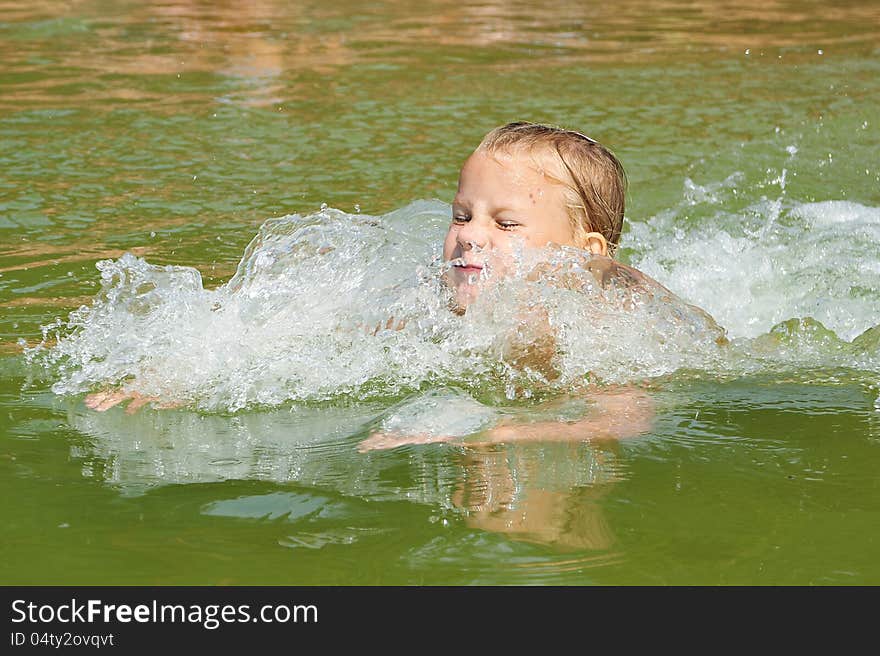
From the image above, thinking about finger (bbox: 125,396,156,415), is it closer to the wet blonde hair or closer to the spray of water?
the spray of water

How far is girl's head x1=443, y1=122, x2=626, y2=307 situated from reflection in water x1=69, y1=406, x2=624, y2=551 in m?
0.69

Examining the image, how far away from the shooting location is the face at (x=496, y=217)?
4316 millimetres

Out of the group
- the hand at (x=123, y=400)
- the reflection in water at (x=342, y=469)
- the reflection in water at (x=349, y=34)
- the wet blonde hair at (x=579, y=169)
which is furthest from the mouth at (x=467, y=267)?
the reflection in water at (x=349, y=34)

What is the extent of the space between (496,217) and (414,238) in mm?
1010

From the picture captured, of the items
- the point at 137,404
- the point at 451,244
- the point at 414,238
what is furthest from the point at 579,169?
the point at 137,404

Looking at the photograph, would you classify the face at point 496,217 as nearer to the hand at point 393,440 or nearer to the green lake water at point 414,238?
the green lake water at point 414,238

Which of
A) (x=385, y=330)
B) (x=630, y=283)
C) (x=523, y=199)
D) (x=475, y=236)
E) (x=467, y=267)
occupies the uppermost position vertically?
(x=523, y=199)

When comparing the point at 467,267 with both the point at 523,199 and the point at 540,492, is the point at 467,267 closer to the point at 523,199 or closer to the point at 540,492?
the point at 523,199

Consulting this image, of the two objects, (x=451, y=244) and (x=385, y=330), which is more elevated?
(x=451, y=244)

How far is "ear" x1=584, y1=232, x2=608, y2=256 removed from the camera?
4.57 metres

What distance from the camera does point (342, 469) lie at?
3.44 meters

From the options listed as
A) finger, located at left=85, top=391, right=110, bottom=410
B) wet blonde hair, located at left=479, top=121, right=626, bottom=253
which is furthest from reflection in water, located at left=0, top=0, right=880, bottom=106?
finger, located at left=85, top=391, right=110, bottom=410
